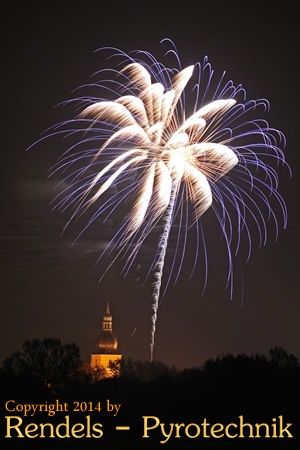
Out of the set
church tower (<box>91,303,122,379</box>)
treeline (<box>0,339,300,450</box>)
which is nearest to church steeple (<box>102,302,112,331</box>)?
church tower (<box>91,303,122,379</box>)

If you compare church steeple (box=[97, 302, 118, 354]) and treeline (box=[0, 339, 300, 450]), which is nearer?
treeline (box=[0, 339, 300, 450])

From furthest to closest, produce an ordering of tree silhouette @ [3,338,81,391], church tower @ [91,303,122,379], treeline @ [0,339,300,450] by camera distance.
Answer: church tower @ [91,303,122,379] < tree silhouette @ [3,338,81,391] < treeline @ [0,339,300,450]

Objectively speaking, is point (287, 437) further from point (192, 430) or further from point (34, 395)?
point (34, 395)

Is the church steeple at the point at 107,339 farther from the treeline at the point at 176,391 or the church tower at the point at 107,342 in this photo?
the treeline at the point at 176,391

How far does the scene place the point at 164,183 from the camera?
4666cm

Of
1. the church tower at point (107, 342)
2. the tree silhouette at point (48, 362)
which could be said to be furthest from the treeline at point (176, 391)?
the church tower at point (107, 342)

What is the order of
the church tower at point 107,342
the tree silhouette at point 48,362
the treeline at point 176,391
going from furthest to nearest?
the church tower at point 107,342, the tree silhouette at point 48,362, the treeline at point 176,391

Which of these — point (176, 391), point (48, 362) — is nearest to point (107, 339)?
point (48, 362)

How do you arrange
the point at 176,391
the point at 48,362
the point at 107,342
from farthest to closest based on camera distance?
1. the point at 107,342
2. the point at 48,362
3. the point at 176,391

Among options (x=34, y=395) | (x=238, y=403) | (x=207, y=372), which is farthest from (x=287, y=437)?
(x=207, y=372)

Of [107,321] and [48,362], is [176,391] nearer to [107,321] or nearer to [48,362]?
[48,362]

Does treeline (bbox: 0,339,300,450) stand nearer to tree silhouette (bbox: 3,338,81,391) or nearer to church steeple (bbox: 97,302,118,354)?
tree silhouette (bbox: 3,338,81,391)

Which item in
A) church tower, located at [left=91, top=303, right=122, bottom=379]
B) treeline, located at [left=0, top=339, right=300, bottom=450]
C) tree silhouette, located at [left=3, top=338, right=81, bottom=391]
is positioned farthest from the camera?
church tower, located at [left=91, top=303, right=122, bottom=379]

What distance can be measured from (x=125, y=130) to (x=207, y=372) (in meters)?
39.0
